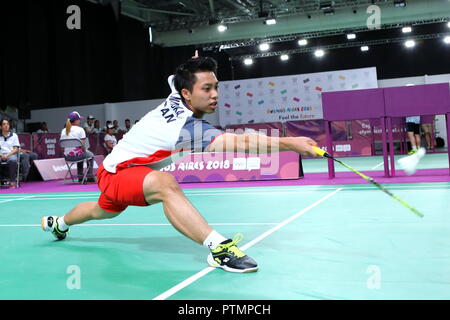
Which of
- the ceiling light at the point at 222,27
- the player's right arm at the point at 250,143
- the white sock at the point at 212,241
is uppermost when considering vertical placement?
the ceiling light at the point at 222,27

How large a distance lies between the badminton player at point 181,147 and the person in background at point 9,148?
758cm

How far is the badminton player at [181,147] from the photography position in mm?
2822

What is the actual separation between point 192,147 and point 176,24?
19.1 metres

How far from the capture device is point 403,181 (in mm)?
7285

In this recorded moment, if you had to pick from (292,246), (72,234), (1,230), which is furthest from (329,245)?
(1,230)

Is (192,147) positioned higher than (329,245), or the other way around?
(192,147)

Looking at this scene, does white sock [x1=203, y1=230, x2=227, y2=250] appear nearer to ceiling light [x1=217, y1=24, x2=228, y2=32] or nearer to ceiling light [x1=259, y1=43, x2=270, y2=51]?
ceiling light [x1=217, y1=24, x2=228, y2=32]

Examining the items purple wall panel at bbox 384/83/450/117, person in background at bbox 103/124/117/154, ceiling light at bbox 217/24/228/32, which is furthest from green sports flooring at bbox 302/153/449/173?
ceiling light at bbox 217/24/228/32

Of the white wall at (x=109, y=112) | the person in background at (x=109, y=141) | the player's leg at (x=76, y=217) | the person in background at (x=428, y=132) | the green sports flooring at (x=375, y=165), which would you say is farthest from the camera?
the white wall at (x=109, y=112)

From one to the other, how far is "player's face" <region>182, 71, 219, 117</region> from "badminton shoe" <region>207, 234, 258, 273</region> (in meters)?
0.86

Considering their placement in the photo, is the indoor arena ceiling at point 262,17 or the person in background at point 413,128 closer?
the person in background at point 413,128

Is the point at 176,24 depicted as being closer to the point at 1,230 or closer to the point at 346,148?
the point at 346,148

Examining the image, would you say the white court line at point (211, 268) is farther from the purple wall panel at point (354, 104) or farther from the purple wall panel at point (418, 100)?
the purple wall panel at point (418, 100)

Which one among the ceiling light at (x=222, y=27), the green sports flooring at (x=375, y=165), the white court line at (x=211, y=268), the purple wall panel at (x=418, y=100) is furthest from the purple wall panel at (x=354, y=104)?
the ceiling light at (x=222, y=27)
